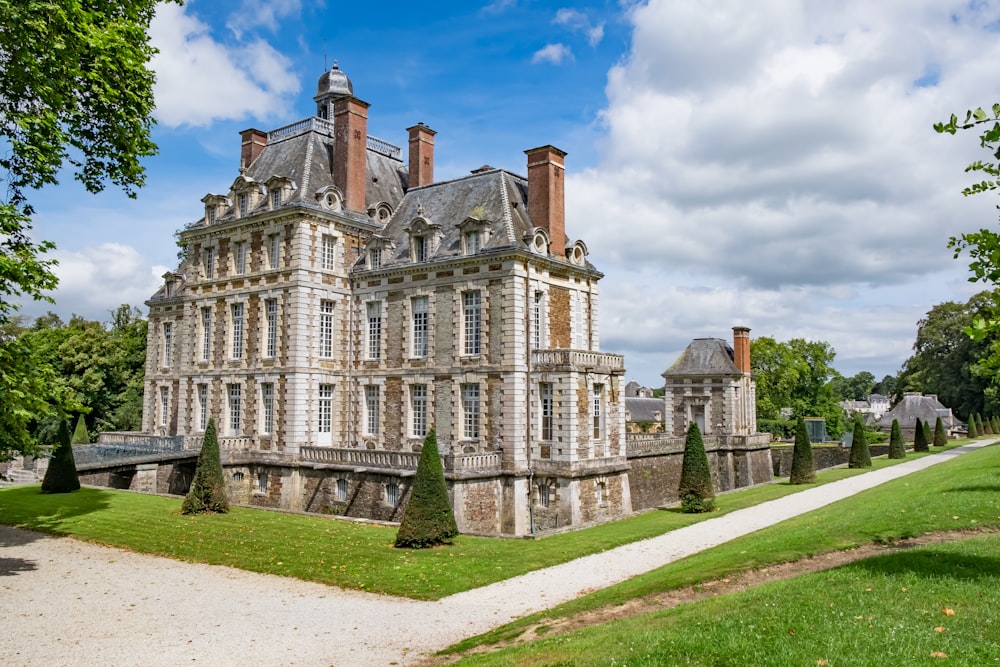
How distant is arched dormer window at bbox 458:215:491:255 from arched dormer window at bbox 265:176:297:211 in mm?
6321

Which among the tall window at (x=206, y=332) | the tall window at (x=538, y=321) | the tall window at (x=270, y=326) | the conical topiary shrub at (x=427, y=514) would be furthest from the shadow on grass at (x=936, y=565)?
the tall window at (x=206, y=332)

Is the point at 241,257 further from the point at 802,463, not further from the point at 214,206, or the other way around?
the point at 802,463

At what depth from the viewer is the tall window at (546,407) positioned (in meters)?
22.2

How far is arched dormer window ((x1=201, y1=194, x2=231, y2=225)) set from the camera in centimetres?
2777

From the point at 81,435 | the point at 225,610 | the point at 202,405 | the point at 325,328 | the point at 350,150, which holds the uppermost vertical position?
the point at 350,150

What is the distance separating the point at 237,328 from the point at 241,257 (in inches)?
99.7

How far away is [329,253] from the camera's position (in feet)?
85.6

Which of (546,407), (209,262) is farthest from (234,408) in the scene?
(546,407)

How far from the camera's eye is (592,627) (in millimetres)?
9195

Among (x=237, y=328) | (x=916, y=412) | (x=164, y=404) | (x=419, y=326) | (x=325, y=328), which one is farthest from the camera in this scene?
(x=916, y=412)

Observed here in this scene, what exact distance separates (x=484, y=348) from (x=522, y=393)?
182cm

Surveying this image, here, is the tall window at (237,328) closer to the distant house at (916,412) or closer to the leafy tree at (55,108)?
the leafy tree at (55,108)

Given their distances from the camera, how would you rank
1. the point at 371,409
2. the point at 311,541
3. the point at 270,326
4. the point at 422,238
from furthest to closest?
the point at 270,326
the point at 371,409
the point at 422,238
the point at 311,541

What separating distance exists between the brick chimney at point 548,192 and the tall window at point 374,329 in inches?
242
